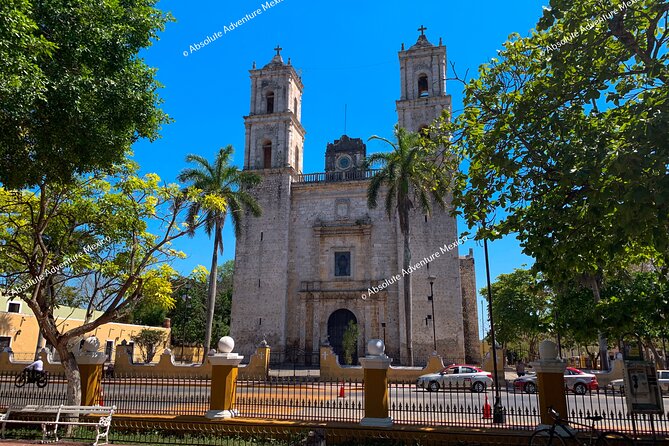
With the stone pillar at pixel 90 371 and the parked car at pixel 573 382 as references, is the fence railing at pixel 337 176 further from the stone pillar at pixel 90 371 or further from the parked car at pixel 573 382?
the stone pillar at pixel 90 371

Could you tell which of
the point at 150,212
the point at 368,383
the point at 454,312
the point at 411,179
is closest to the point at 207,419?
the point at 368,383

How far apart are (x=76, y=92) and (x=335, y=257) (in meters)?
22.4

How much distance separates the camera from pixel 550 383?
8.01 metres

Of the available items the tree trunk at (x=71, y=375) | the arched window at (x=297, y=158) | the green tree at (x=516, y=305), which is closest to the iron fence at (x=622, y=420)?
the tree trunk at (x=71, y=375)

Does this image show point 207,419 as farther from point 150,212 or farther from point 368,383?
point 150,212

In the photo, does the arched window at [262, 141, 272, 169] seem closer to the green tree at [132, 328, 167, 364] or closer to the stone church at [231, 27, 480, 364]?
the stone church at [231, 27, 480, 364]

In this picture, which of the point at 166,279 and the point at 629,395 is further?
the point at 166,279

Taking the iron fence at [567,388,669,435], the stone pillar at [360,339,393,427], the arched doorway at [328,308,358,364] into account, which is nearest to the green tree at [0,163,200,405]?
the stone pillar at [360,339,393,427]

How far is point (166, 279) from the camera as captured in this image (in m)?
15.0

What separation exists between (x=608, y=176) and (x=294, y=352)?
2353 cm

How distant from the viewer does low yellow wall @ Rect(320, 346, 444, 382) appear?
19.9 metres

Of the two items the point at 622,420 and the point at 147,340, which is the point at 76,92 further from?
the point at 147,340

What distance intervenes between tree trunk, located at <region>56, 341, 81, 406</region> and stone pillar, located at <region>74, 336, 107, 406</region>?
0.46 m

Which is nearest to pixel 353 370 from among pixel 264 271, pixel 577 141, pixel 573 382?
pixel 573 382
